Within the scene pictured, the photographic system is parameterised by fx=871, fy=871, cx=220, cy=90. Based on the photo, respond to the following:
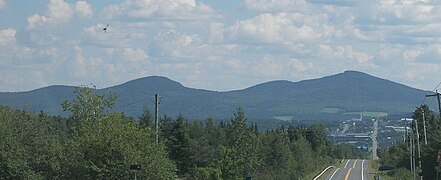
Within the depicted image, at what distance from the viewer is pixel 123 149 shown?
164 ft

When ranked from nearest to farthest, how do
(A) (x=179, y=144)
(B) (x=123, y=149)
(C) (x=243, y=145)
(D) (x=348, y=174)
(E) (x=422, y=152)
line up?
(B) (x=123, y=149), (E) (x=422, y=152), (C) (x=243, y=145), (A) (x=179, y=144), (D) (x=348, y=174)

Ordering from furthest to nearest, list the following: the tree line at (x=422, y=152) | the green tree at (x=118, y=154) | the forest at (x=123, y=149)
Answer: the tree line at (x=422, y=152)
the forest at (x=123, y=149)
the green tree at (x=118, y=154)

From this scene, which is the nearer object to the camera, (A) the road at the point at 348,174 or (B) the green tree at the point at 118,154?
(B) the green tree at the point at 118,154

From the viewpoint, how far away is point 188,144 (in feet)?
Result: 307

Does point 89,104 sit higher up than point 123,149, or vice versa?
point 89,104

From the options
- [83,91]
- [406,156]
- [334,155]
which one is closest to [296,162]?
[406,156]

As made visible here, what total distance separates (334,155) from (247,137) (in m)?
101

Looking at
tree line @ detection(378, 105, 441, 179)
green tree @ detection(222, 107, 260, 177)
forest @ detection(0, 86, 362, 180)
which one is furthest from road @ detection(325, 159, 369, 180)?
green tree @ detection(222, 107, 260, 177)

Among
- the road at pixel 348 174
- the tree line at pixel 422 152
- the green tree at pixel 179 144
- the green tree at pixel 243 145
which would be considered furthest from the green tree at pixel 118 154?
the road at pixel 348 174

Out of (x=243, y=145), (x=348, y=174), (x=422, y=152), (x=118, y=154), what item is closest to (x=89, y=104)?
(x=243, y=145)

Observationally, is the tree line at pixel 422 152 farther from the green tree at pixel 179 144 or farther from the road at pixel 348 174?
the green tree at pixel 179 144

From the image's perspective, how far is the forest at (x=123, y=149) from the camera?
1984 inches

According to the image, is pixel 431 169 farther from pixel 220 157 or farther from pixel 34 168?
pixel 34 168

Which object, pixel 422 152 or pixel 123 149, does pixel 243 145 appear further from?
pixel 123 149
